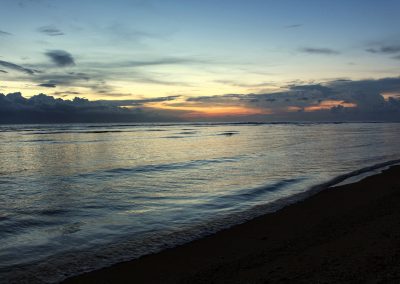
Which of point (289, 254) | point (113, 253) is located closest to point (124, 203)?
point (113, 253)

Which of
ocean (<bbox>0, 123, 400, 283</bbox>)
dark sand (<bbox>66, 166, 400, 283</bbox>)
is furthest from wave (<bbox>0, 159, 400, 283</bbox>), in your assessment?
dark sand (<bbox>66, 166, 400, 283</bbox>)

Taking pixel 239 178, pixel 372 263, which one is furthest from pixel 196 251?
pixel 239 178

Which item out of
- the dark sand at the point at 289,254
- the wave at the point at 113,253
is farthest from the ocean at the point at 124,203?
the dark sand at the point at 289,254

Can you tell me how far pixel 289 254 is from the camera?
7.75 metres

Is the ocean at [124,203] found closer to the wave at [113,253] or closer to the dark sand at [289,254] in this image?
the wave at [113,253]

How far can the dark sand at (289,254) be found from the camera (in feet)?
20.6

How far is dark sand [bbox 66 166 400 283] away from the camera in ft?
20.6

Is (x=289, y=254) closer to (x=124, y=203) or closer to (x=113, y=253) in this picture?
(x=113, y=253)

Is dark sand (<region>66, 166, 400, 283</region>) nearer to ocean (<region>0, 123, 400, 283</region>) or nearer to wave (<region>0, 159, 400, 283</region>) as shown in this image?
wave (<region>0, 159, 400, 283</region>)

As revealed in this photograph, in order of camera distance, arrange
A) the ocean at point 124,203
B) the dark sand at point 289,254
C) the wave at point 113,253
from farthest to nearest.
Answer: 1. the ocean at point 124,203
2. the wave at point 113,253
3. the dark sand at point 289,254

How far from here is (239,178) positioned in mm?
20141

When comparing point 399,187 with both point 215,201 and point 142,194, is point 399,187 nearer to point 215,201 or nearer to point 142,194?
point 215,201

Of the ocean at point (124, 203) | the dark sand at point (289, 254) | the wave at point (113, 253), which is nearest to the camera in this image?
the dark sand at point (289, 254)

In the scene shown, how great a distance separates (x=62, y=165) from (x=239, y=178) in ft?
46.1
